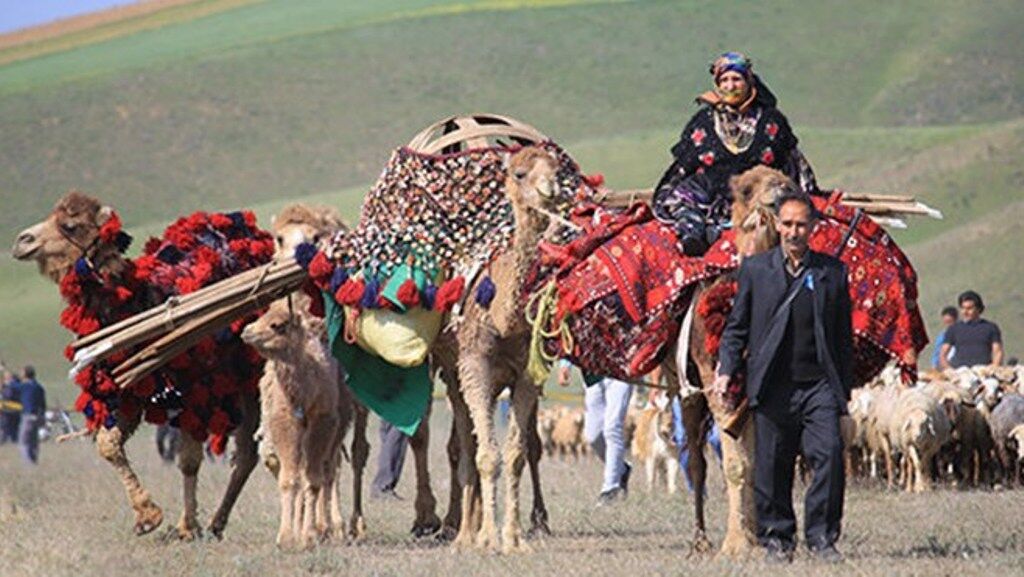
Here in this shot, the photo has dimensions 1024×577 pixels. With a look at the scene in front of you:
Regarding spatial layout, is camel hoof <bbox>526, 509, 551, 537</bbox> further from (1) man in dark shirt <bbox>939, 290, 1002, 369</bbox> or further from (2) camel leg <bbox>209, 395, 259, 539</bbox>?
(1) man in dark shirt <bbox>939, 290, 1002, 369</bbox>

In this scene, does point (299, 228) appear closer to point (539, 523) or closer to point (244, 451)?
point (244, 451)

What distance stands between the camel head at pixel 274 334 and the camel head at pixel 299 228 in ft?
1.62

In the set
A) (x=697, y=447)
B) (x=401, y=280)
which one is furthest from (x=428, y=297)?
(x=697, y=447)

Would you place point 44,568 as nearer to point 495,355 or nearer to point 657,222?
point 495,355

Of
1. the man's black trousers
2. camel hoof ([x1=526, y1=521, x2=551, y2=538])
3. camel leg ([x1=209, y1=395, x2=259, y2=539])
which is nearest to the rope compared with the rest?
the man's black trousers

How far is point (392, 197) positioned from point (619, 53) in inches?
3457

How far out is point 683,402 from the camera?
45.6 ft

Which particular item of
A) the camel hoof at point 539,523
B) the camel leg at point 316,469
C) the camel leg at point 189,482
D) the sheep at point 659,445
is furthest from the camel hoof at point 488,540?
the sheep at point 659,445

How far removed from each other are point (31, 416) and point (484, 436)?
20084mm

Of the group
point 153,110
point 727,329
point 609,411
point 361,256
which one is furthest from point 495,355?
point 153,110

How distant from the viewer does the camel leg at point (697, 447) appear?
45.4 feet

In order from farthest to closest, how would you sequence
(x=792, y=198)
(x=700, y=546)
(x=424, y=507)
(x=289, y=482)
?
(x=424, y=507) < (x=289, y=482) < (x=700, y=546) < (x=792, y=198)

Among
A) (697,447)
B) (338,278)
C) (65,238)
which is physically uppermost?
(65,238)

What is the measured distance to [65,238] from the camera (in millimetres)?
16500
